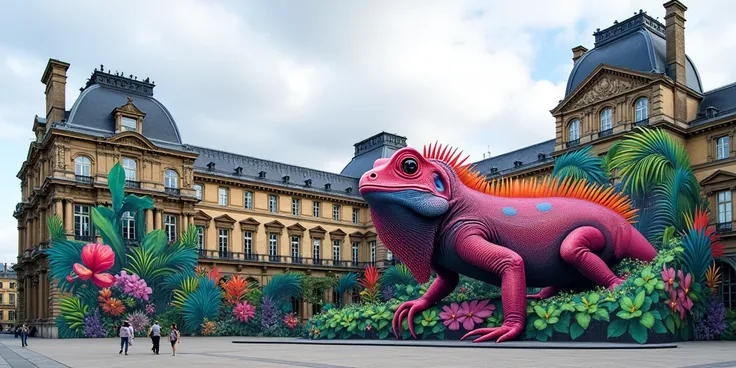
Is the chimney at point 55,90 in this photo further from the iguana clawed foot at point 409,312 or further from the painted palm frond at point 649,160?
the painted palm frond at point 649,160

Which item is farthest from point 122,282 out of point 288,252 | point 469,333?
point 469,333

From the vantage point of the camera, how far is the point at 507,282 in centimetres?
2039

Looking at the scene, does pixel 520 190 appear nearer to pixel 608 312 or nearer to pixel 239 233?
pixel 608 312

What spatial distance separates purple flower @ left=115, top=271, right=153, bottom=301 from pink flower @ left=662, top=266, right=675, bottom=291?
27.3 m

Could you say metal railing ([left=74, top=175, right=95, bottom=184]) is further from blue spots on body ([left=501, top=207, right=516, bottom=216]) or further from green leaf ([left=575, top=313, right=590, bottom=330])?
green leaf ([left=575, top=313, right=590, bottom=330])

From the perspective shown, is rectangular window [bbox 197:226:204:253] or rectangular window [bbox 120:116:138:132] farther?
rectangular window [bbox 197:226:204:253]

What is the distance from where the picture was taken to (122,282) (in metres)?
38.6

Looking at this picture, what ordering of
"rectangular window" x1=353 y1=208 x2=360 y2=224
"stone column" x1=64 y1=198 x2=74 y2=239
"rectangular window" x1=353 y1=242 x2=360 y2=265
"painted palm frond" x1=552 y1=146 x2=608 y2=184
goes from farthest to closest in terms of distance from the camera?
1. "rectangular window" x1=353 y1=208 x2=360 y2=224
2. "rectangular window" x1=353 y1=242 x2=360 y2=265
3. "stone column" x1=64 y1=198 x2=74 y2=239
4. "painted palm frond" x1=552 y1=146 x2=608 y2=184

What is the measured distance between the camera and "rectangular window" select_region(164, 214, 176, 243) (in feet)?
151

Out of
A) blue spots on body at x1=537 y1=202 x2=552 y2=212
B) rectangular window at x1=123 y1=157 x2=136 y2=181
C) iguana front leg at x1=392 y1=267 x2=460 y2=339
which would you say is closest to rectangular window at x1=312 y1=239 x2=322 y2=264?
rectangular window at x1=123 y1=157 x2=136 y2=181

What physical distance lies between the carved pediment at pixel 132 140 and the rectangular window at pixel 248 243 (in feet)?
34.2

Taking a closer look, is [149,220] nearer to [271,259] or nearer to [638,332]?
[271,259]

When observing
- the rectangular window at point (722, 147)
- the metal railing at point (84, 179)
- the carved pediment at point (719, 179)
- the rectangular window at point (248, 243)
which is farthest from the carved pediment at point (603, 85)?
the metal railing at point (84, 179)

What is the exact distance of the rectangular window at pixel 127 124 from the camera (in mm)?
A: 44344
